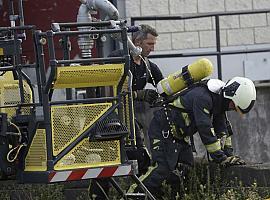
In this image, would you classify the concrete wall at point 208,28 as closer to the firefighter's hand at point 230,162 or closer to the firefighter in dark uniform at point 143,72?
the firefighter in dark uniform at point 143,72

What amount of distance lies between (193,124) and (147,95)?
81cm

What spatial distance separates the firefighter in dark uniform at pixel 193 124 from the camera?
8906 millimetres

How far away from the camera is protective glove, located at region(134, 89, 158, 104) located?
9.71m

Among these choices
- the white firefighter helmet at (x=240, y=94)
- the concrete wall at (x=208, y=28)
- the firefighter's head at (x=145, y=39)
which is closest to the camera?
the white firefighter helmet at (x=240, y=94)

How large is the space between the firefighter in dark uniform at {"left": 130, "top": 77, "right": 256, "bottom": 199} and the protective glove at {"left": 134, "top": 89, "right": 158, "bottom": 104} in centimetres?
35

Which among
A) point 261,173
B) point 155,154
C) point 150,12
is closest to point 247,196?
point 261,173

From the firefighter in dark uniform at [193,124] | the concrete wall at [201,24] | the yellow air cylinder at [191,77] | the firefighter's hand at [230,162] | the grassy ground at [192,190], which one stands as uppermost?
the concrete wall at [201,24]

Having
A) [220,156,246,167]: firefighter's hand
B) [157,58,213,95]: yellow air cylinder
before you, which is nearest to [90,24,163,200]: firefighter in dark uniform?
[157,58,213,95]: yellow air cylinder

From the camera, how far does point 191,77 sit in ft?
29.9

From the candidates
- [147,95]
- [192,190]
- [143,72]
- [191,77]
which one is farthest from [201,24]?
[192,190]

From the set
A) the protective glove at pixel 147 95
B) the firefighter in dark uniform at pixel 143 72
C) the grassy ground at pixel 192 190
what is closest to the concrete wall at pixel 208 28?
the firefighter in dark uniform at pixel 143 72

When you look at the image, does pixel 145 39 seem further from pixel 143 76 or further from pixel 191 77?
pixel 191 77

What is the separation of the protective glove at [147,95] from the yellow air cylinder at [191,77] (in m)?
0.45

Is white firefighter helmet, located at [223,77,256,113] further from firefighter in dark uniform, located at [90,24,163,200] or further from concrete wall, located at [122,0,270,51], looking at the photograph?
concrete wall, located at [122,0,270,51]
